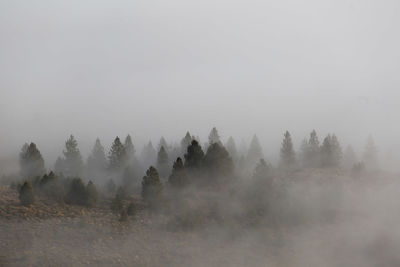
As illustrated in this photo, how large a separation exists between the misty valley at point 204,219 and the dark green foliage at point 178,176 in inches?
7.4

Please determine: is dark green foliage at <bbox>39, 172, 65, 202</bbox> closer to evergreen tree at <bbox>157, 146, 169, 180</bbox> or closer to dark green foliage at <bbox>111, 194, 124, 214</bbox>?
dark green foliage at <bbox>111, 194, 124, 214</bbox>

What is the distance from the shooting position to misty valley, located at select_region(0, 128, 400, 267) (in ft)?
128

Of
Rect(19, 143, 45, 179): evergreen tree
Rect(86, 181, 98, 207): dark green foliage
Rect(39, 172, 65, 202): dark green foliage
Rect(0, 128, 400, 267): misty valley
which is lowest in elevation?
Rect(0, 128, 400, 267): misty valley

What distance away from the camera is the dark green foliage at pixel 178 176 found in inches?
2258

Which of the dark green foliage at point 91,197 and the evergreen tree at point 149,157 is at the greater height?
the evergreen tree at point 149,157

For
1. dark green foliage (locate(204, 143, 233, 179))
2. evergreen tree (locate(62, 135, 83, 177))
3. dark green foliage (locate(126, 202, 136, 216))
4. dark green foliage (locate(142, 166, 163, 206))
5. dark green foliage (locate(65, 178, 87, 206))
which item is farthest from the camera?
evergreen tree (locate(62, 135, 83, 177))

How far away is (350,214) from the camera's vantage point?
56.8 m

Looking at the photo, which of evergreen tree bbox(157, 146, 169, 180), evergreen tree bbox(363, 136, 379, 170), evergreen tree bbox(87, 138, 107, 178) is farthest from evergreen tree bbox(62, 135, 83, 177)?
evergreen tree bbox(363, 136, 379, 170)

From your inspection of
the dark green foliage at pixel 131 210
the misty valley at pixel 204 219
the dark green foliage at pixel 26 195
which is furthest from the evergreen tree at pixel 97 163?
the dark green foliage at pixel 26 195

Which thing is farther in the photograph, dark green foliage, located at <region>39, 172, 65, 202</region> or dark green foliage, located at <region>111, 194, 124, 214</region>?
dark green foliage, located at <region>39, 172, 65, 202</region>

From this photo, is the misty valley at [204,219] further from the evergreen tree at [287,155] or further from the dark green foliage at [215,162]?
the evergreen tree at [287,155]

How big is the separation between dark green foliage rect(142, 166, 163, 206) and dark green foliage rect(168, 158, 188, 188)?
4.59 metres

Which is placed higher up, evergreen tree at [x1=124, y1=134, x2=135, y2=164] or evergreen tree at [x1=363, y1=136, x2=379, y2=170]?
evergreen tree at [x1=124, y1=134, x2=135, y2=164]

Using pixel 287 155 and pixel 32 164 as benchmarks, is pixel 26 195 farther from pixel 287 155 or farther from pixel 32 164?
pixel 287 155
